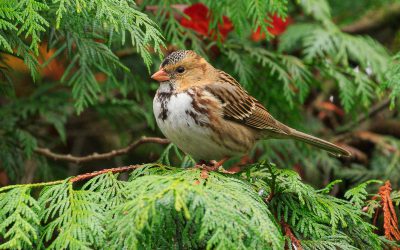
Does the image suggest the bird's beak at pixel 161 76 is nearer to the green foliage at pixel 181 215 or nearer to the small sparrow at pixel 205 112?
the small sparrow at pixel 205 112

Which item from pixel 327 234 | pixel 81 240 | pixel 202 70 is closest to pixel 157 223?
pixel 81 240

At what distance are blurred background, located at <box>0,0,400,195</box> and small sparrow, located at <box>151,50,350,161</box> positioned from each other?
0.47ft

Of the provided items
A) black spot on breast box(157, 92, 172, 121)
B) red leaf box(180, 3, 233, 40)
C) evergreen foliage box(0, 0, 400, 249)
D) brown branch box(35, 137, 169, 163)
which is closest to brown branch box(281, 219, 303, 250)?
evergreen foliage box(0, 0, 400, 249)

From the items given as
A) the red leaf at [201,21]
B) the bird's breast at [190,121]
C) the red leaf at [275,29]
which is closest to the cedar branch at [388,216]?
the bird's breast at [190,121]

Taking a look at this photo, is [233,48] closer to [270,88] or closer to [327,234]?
[270,88]

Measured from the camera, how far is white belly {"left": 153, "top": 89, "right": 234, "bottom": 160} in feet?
8.60

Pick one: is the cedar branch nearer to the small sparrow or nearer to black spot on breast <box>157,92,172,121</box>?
the small sparrow

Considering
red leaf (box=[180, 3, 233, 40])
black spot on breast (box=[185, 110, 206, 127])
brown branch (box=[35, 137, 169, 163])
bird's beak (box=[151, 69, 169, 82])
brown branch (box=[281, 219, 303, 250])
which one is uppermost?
red leaf (box=[180, 3, 233, 40])

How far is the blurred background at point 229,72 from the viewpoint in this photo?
9.50 feet

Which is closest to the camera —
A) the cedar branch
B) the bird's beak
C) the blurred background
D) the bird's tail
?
the cedar branch

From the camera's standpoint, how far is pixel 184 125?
2617 millimetres

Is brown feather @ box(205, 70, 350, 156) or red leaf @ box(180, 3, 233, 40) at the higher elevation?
red leaf @ box(180, 3, 233, 40)

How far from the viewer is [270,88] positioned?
3.47 meters

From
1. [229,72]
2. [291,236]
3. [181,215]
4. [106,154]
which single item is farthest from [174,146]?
[181,215]
